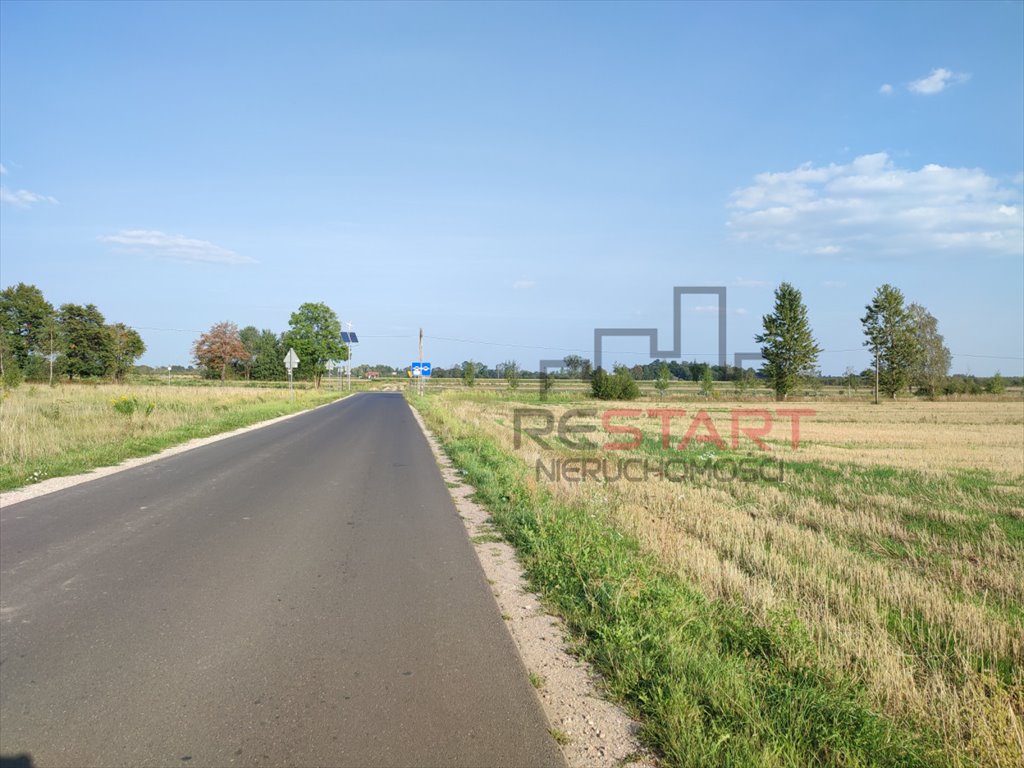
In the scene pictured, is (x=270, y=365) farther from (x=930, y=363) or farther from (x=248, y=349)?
(x=930, y=363)

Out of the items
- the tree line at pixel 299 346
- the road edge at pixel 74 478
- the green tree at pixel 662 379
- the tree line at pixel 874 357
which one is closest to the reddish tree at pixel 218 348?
the tree line at pixel 299 346

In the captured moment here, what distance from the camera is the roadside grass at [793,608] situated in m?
3.47

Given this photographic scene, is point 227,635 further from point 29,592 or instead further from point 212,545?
point 212,545

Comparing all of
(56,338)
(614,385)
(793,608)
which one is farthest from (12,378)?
Result: (614,385)

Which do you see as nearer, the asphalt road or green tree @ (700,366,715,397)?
the asphalt road

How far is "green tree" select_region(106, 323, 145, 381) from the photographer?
68000mm

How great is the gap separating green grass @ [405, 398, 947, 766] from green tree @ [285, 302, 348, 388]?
97789 millimetres

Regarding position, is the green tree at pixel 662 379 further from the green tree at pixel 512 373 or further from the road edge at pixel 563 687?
the road edge at pixel 563 687

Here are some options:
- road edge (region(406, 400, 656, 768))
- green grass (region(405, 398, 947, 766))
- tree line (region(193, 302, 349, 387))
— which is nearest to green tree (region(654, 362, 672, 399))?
tree line (region(193, 302, 349, 387))

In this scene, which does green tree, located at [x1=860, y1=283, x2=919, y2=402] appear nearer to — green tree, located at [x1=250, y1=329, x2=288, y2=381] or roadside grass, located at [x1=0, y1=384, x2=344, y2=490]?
roadside grass, located at [x1=0, y1=384, x2=344, y2=490]

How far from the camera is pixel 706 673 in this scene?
13.1ft

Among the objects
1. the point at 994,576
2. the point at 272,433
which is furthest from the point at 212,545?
the point at 272,433

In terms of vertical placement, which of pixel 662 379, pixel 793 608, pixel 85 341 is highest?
pixel 85 341

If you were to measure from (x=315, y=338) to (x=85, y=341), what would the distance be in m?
36.5
